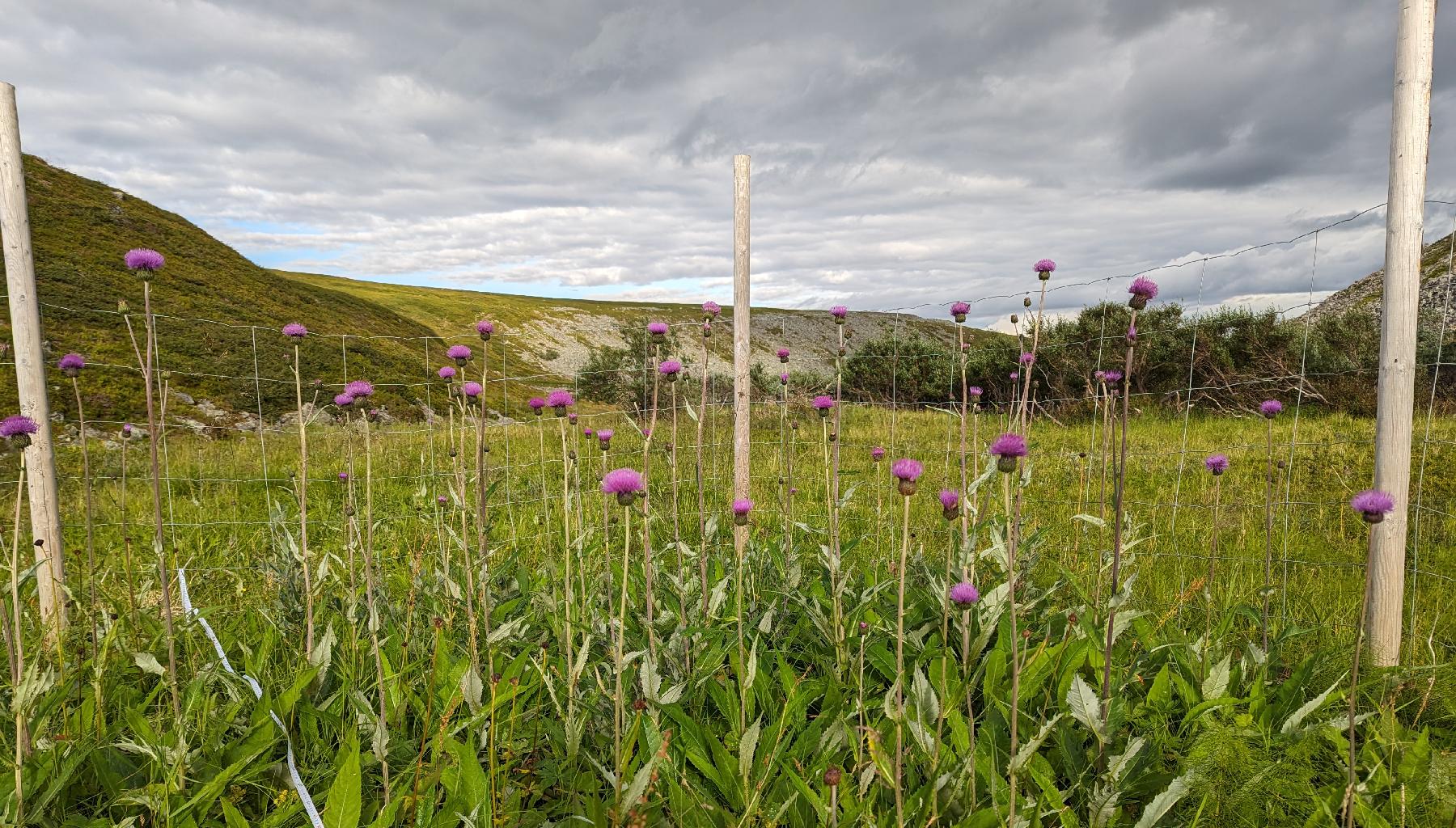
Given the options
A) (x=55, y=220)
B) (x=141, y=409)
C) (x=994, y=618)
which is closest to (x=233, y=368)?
(x=141, y=409)

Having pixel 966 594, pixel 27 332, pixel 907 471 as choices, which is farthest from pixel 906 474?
pixel 27 332

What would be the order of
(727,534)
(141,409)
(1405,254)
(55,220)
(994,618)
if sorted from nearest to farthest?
(994,618)
(1405,254)
(727,534)
(141,409)
(55,220)

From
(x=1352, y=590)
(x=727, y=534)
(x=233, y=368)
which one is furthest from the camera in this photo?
(x=233, y=368)

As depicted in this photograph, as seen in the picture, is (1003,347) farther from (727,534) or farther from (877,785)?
(877,785)

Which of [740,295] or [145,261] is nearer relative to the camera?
[145,261]

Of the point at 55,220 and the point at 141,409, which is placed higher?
the point at 55,220

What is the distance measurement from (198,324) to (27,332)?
17489 millimetres

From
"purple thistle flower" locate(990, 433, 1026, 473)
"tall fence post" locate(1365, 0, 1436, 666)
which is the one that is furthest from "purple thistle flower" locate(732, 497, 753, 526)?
"tall fence post" locate(1365, 0, 1436, 666)

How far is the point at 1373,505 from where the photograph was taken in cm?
156

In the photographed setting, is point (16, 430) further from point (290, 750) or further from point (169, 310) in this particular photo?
point (169, 310)

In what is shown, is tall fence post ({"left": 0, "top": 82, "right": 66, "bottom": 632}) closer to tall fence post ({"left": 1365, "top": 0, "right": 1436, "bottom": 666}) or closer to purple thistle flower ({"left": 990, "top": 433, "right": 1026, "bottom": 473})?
purple thistle flower ({"left": 990, "top": 433, "right": 1026, "bottom": 473})

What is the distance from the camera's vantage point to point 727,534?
472 centimetres

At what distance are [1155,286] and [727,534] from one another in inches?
132

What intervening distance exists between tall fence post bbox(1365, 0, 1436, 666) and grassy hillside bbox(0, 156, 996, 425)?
86.0 inches
